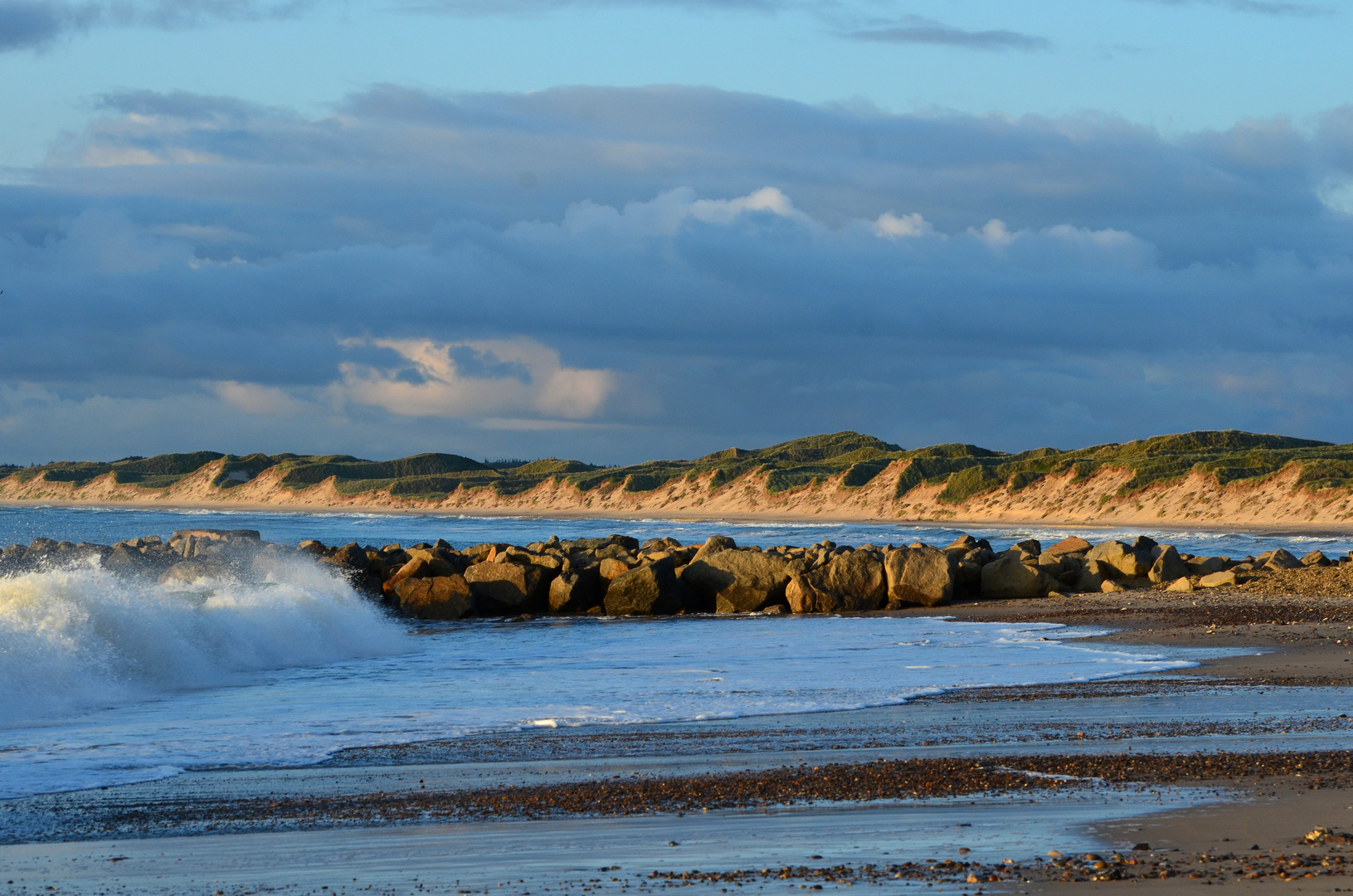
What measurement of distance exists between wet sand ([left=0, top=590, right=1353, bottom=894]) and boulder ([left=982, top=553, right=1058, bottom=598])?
13.0m

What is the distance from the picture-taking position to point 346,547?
26219 mm

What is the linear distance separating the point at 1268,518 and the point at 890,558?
3779cm

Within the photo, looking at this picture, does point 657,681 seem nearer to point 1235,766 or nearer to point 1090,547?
point 1235,766

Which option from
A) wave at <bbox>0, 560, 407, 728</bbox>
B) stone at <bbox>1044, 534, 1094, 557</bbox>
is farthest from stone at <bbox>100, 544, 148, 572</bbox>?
stone at <bbox>1044, 534, 1094, 557</bbox>

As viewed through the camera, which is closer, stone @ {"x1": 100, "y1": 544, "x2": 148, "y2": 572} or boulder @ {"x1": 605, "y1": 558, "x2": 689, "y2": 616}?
boulder @ {"x1": 605, "y1": 558, "x2": 689, "y2": 616}

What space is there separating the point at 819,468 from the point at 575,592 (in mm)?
67248

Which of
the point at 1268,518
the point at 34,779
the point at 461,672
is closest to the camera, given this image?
the point at 34,779

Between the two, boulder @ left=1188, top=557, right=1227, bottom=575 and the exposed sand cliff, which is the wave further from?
the exposed sand cliff

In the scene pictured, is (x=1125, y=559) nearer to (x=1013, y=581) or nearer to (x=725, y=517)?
(x=1013, y=581)

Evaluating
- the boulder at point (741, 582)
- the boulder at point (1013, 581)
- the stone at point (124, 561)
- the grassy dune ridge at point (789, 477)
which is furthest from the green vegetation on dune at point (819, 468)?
the stone at point (124, 561)

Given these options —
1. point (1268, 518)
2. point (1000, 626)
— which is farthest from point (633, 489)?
point (1000, 626)

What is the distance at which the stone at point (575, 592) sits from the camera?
77.3 feet

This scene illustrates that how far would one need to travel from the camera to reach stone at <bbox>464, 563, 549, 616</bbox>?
23.7 metres

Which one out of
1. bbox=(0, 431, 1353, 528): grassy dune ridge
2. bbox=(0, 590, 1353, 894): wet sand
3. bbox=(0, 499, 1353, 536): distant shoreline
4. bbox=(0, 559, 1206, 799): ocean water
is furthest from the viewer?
bbox=(0, 431, 1353, 528): grassy dune ridge
